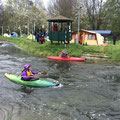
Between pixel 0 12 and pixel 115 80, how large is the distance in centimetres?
5150

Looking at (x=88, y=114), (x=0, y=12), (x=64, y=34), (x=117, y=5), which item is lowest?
(x=88, y=114)

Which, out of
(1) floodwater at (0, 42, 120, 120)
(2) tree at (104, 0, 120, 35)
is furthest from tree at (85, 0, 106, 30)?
(1) floodwater at (0, 42, 120, 120)

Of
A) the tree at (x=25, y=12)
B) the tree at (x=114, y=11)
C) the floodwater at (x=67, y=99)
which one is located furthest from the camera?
the tree at (x=25, y=12)

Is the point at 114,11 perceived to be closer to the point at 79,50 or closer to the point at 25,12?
the point at 79,50

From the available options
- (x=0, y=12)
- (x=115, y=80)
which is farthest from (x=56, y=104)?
(x=0, y=12)

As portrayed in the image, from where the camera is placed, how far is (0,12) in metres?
51.1

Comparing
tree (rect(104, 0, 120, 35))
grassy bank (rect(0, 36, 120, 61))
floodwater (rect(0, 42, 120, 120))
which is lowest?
floodwater (rect(0, 42, 120, 120))

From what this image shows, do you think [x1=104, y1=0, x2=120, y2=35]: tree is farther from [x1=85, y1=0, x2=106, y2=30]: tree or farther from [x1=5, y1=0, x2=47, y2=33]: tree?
[x1=5, y1=0, x2=47, y2=33]: tree

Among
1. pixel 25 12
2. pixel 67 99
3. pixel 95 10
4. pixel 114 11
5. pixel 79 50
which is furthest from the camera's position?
pixel 25 12

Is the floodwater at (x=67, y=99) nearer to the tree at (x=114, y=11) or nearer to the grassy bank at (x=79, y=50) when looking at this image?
the grassy bank at (x=79, y=50)

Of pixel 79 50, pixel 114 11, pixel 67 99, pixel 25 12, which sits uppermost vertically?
pixel 25 12

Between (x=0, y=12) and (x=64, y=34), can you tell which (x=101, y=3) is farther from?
(x=0, y=12)

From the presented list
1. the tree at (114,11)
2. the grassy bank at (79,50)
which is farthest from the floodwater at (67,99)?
the tree at (114,11)

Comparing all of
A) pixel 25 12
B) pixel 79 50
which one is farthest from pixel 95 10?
pixel 25 12
